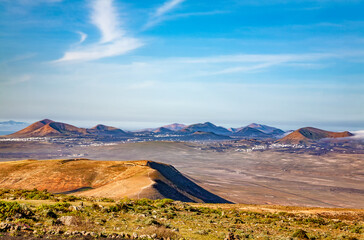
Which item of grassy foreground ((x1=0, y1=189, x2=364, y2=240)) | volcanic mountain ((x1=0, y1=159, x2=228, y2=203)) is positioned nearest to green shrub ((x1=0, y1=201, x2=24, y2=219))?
grassy foreground ((x1=0, y1=189, x2=364, y2=240))

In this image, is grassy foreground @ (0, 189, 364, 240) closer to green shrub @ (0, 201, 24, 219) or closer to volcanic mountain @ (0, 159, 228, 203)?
green shrub @ (0, 201, 24, 219)

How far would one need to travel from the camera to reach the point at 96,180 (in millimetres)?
55750

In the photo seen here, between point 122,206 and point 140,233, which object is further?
point 122,206

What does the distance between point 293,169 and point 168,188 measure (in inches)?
4567

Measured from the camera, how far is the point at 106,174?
58.1 meters

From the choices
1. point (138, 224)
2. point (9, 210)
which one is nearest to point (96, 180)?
point (9, 210)

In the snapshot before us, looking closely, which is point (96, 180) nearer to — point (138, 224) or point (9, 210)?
point (9, 210)

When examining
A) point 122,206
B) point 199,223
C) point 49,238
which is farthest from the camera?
point 122,206

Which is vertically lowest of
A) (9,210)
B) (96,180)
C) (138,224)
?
(96,180)

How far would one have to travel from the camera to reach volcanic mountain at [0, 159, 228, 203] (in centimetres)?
4456

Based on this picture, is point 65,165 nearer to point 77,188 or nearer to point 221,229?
point 77,188

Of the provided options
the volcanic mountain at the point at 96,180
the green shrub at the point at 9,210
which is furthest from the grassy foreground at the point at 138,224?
the volcanic mountain at the point at 96,180

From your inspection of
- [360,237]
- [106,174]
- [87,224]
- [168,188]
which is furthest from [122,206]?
[106,174]

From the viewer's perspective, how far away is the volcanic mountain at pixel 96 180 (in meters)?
44.6
